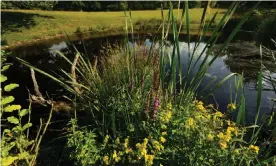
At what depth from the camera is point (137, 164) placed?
3.37 m

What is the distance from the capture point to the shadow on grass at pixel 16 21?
989 inches

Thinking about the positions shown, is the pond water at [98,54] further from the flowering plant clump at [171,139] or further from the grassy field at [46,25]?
the grassy field at [46,25]

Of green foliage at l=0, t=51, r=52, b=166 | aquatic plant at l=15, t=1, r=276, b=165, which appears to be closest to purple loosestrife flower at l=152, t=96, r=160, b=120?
aquatic plant at l=15, t=1, r=276, b=165

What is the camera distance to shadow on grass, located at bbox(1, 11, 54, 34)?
25125 millimetres

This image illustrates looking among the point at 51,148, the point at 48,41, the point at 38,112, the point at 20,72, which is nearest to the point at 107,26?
the point at 48,41

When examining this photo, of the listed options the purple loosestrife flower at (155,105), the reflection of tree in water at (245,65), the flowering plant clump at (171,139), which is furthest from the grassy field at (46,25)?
the purple loosestrife flower at (155,105)

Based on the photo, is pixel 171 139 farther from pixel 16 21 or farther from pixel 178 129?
pixel 16 21

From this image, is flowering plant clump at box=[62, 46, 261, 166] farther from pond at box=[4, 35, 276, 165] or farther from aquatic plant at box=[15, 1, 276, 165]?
pond at box=[4, 35, 276, 165]

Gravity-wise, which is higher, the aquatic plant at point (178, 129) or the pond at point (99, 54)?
the aquatic plant at point (178, 129)

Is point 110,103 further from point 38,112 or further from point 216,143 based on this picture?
point 38,112

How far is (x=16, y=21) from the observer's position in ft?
89.1

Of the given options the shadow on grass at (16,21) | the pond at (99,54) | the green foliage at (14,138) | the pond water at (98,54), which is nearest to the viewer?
the green foliage at (14,138)

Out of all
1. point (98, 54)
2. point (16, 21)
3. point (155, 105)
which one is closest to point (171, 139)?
point (155, 105)

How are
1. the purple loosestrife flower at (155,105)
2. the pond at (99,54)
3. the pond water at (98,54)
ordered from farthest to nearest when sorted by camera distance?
the pond water at (98,54) < the pond at (99,54) < the purple loosestrife flower at (155,105)
